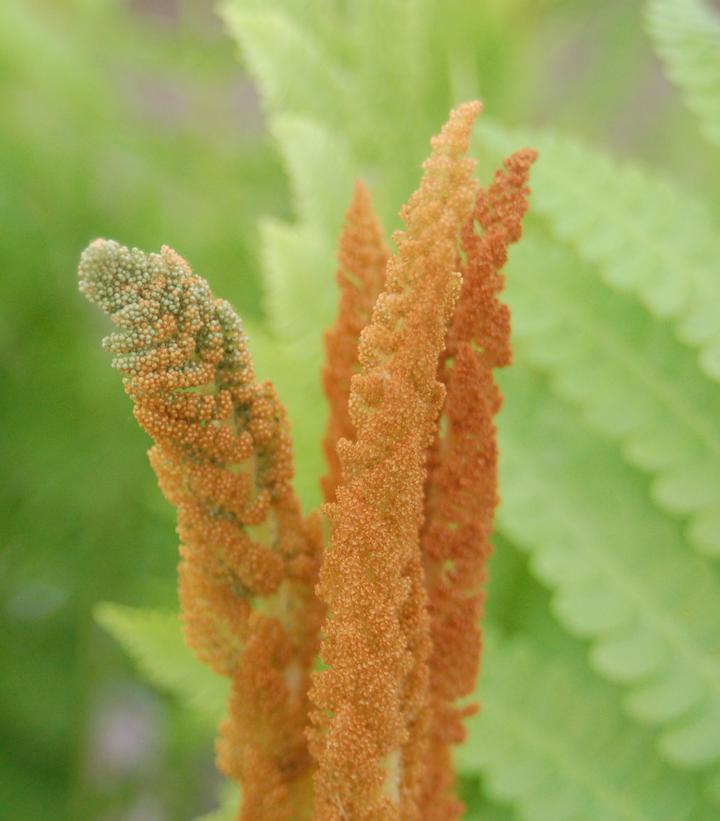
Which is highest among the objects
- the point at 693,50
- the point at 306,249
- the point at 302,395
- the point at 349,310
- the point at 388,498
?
the point at 693,50

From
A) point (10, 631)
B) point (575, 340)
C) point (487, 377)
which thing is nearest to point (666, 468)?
point (575, 340)

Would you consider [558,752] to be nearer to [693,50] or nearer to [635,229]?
[635,229]

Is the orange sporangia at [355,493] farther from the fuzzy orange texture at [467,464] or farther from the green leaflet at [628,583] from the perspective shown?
the green leaflet at [628,583]

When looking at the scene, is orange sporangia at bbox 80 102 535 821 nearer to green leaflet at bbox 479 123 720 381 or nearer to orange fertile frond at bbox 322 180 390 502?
orange fertile frond at bbox 322 180 390 502

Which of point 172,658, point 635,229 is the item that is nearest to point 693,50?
point 635,229

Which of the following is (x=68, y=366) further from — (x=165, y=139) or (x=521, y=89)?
(x=521, y=89)
